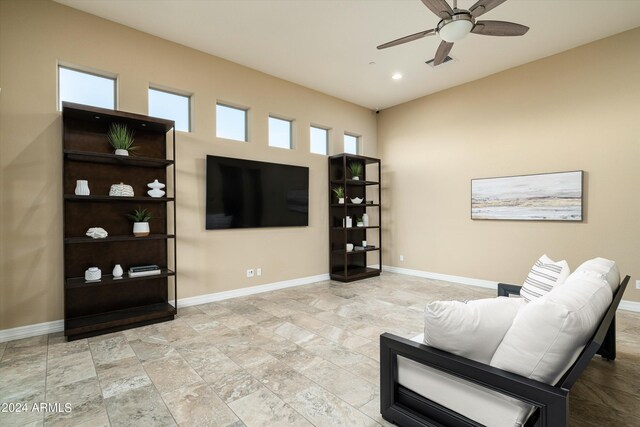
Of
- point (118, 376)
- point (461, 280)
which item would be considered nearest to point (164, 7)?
point (118, 376)

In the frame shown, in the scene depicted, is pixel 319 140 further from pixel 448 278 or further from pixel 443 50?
pixel 448 278

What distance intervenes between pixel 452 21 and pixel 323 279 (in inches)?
174

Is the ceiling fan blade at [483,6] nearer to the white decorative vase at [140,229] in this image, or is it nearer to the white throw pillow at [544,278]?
the white throw pillow at [544,278]

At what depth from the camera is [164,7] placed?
3516mm

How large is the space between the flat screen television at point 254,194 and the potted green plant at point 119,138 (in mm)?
1042

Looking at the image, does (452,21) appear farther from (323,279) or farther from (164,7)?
(323,279)

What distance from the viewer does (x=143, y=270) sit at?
370 centimetres

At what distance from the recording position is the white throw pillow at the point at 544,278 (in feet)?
8.27

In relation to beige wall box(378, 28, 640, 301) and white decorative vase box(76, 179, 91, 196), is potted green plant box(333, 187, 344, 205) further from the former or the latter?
white decorative vase box(76, 179, 91, 196)

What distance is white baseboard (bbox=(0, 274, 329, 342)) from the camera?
322cm

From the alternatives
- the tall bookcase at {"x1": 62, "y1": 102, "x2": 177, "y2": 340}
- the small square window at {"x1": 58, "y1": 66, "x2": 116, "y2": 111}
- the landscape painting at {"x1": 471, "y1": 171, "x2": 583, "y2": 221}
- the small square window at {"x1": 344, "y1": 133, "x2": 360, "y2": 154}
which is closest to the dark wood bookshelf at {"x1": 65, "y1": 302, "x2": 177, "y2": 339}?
the tall bookcase at {"x1": 62, "y1": 102, "x2": 177, "y2": 340}

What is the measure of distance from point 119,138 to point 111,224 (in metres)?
0.99

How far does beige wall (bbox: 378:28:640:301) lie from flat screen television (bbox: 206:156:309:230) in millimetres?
2267

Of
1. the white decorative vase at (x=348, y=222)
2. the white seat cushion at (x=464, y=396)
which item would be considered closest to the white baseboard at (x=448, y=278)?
the white decorative vase at (x=348, y=222)
